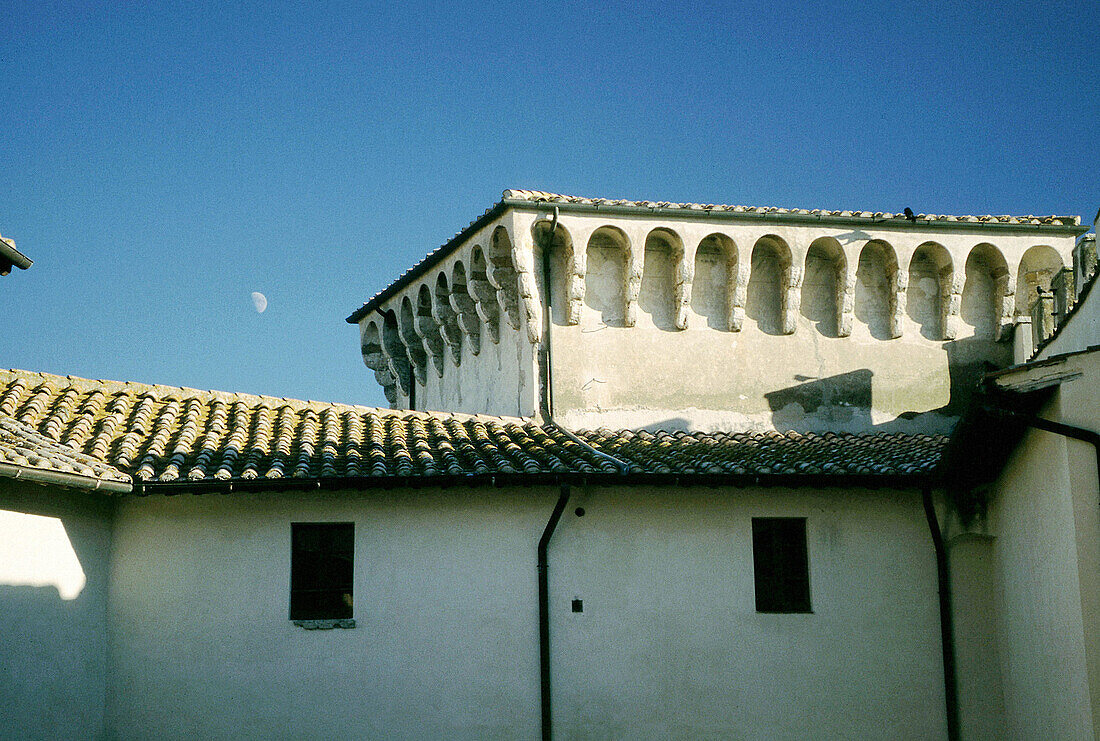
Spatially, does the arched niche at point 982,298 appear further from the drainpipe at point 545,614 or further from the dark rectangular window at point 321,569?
the dark rectangular window at point 321,569

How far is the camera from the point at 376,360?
2239cm

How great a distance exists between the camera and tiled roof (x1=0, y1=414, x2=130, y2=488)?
9.91m

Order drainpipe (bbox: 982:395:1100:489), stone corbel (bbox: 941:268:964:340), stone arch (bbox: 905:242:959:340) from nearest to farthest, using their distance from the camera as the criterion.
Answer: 1. drainpipe (bbox: 982:395:1100:489)
2. stone corbel (bbox: 941:268:964:340)
3. stone arch (bbox: 905:242:959:340)

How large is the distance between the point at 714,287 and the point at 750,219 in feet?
3.94

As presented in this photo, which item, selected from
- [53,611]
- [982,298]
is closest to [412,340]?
[982,298]

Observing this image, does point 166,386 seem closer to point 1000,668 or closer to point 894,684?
point 894,684

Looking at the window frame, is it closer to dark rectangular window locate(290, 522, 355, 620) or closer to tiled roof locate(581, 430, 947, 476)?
dark rectangular window locate(290, 522, 355, 620)

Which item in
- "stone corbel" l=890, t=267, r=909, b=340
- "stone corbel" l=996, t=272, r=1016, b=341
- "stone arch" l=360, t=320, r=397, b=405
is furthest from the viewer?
"stone arch" l=360, t=320, r=397, b=405

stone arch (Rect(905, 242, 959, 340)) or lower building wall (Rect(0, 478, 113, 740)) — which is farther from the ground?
stone arch (Rect(905, 242, 959, 340))

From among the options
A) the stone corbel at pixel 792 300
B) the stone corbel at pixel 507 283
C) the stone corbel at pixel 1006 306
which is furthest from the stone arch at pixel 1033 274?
the stone corbel at pixel 507 283

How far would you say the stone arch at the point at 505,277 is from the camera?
55.2ft

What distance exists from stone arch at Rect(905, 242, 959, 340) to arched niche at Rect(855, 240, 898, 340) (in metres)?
0.36

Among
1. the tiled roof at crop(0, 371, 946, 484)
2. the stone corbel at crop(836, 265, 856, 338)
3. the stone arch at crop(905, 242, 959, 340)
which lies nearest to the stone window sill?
the tiled roof at crop(0, 371, 946, 484)

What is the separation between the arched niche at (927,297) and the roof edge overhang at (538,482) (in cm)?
543
